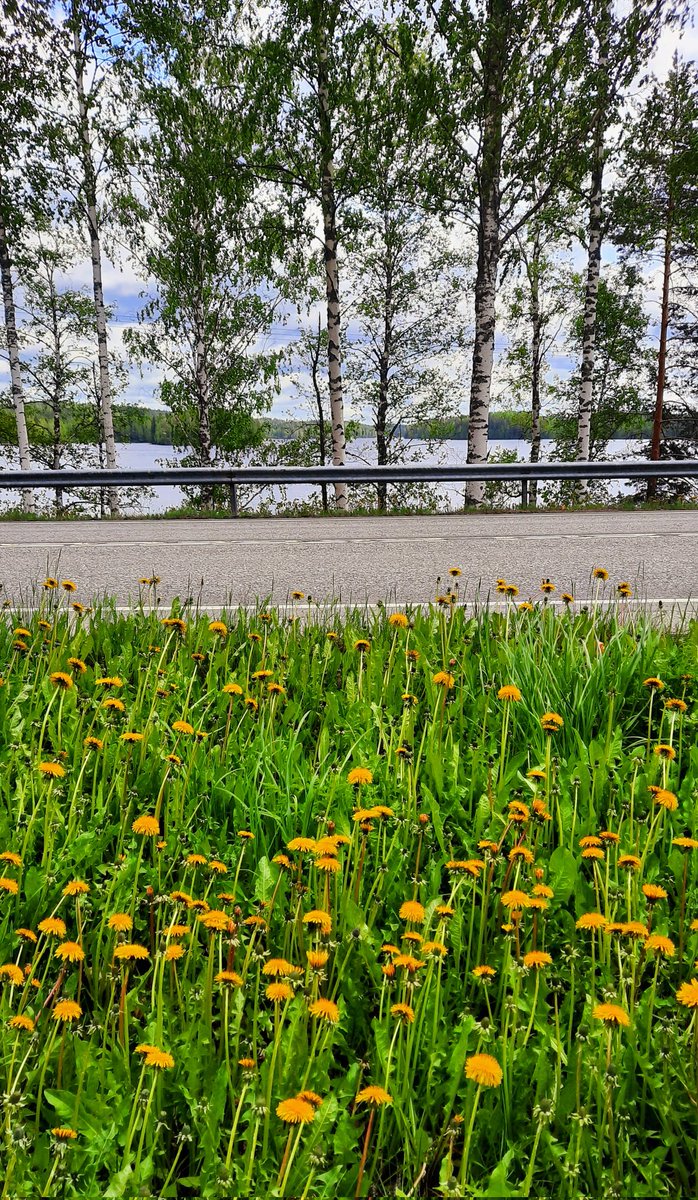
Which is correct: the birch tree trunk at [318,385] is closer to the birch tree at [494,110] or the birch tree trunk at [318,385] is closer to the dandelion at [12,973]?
the birch tree at [494,110]

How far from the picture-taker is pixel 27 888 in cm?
219

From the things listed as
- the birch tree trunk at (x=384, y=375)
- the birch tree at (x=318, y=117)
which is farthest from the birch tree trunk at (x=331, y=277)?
the birch tree trunk at (x=384, y=375)

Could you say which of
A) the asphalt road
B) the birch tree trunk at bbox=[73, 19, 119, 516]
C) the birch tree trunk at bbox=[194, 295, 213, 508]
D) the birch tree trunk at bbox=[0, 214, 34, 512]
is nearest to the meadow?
the asphalt road

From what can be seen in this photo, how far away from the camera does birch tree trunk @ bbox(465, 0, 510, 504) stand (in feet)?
47.3

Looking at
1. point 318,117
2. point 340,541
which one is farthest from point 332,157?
point 340,541

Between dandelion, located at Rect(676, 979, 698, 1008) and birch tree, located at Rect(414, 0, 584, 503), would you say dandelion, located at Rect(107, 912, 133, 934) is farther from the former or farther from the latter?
birch tree, located at Rect(414, 0, 584, 503)

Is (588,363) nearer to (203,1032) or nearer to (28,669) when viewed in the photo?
(28,669)

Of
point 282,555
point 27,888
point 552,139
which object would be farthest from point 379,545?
point 552,139

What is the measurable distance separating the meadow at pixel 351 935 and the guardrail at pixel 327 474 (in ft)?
29.7

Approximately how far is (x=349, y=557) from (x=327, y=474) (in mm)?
5284

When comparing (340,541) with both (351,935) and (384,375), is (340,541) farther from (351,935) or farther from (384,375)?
(384,375)

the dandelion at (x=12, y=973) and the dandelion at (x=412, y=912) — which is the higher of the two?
the dandelion at (x=412, y=912)

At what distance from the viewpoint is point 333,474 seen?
1270 centimetres

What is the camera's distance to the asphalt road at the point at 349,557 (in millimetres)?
6141
